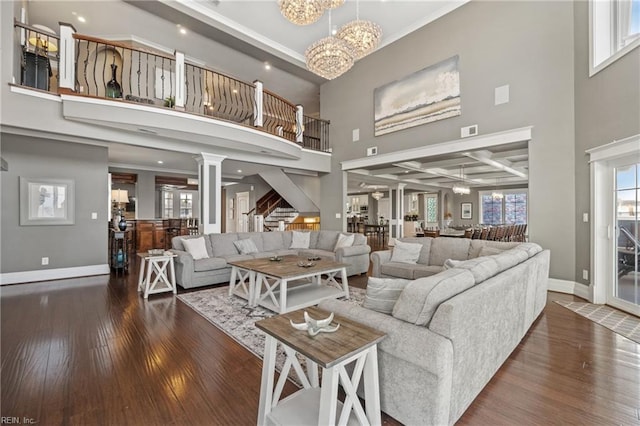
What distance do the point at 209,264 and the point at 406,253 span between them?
132 inches

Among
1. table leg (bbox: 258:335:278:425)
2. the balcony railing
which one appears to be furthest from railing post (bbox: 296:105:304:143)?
table leg (bbox: 258:335:278:425)

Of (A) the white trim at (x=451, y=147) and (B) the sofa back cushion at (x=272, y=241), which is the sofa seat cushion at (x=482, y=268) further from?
(B) the sofa back cushion at (x=272, y=241)

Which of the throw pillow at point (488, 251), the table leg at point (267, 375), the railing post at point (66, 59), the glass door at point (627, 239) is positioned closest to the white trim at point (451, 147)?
the glass door at point (627, 239)

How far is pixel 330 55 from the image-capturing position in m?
3.52

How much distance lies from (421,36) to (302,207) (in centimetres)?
585

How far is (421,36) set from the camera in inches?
235

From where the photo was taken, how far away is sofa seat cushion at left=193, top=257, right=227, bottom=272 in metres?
4.55

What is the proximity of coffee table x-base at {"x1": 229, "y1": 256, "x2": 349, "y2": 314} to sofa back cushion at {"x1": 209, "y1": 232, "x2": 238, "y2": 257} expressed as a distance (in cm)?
108

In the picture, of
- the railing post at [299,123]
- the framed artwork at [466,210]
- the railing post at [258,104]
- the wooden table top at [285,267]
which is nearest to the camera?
the wooden table top at [285,267]

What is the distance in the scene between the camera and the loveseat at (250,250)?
4.57 meters

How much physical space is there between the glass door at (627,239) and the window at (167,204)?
1405 centimetres

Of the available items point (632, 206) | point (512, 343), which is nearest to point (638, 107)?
point (632, 206)

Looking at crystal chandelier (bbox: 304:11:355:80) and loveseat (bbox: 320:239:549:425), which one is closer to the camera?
loveseat (bbox: 320:239:549:425)

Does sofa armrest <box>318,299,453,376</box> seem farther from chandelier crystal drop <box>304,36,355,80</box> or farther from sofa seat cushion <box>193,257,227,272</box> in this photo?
sofa seat cushion <box>193,257,227,272</box>
